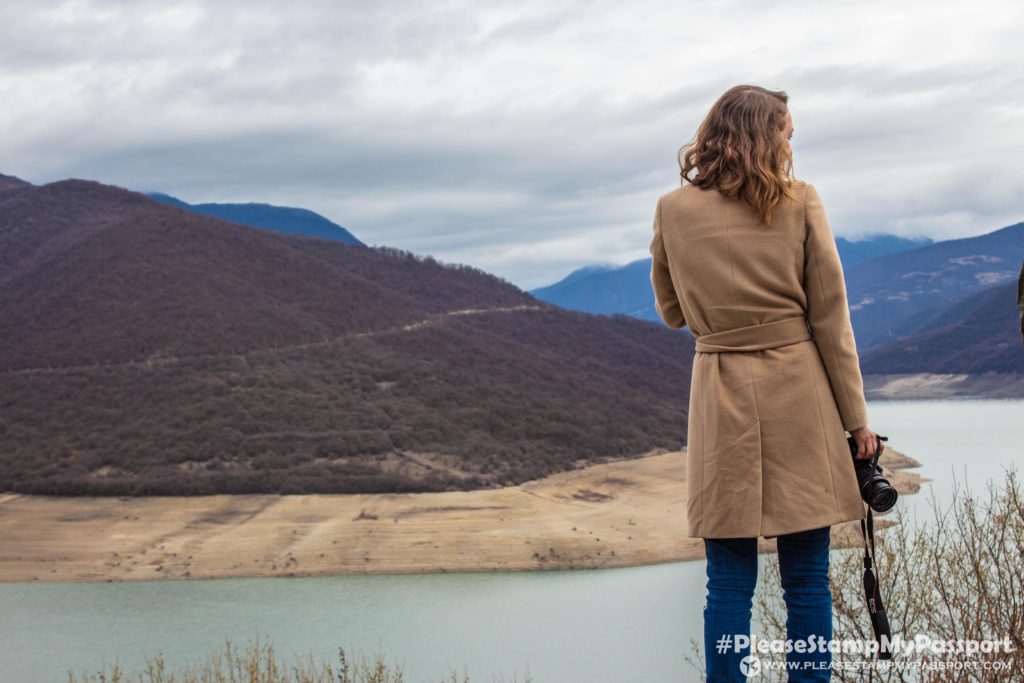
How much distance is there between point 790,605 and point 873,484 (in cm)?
37

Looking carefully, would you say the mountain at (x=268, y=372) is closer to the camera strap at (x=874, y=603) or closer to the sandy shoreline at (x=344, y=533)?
the sandy shoreline at (x=344, y=533)

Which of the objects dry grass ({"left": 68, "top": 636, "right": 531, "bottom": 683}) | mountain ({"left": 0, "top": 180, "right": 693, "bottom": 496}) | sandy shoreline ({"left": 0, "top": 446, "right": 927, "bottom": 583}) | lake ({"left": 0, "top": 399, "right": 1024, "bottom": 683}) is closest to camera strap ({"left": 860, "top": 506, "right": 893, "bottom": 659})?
dry grass ({"left": 68, "top": 636, "right": 531, "bottom": 683})

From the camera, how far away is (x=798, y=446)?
2.70 metres

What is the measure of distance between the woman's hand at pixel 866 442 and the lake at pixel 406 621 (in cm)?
1211

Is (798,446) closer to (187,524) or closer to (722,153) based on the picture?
(722,153)

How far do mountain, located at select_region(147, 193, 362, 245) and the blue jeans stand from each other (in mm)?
151896

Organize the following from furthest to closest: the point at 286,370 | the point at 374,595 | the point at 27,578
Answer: the point at 286,370, the point at 27,578, the point at 374,595

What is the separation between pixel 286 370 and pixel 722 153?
134 feet

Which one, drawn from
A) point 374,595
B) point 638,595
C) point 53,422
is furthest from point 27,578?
point 638,595

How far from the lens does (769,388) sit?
2.70 meters

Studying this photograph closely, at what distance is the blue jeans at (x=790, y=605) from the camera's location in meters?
2.67

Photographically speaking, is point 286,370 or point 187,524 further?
point 286,370

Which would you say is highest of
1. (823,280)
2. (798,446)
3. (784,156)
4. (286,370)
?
(286,370)

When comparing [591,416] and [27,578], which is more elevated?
[591,416]
